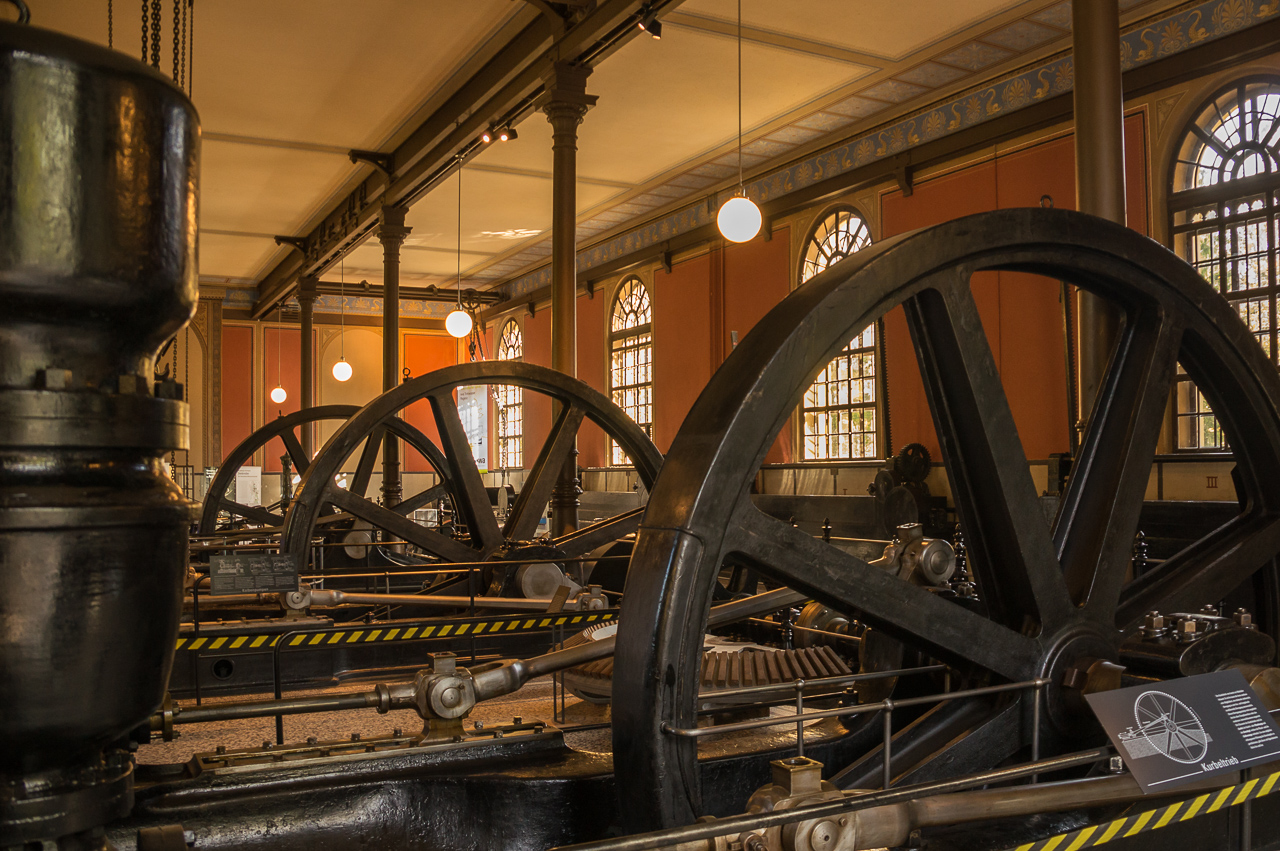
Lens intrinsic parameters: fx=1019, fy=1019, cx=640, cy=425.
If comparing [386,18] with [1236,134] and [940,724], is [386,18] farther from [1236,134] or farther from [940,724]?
[940,724]

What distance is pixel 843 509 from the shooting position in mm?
10297

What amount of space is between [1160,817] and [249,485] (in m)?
18.8

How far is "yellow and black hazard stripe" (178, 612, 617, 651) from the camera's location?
3574 millimetres

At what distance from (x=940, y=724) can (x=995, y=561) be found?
338 mm

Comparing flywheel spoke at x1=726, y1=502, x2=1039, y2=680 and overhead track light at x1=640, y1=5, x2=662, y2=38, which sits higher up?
overhead track light at x1=640, y1=5, x2=662, y2=38

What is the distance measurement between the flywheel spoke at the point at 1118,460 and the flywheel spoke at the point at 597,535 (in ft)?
10.7

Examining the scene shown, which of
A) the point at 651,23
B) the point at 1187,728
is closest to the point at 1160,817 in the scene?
the point at 1187,728

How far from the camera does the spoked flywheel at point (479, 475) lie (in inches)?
191

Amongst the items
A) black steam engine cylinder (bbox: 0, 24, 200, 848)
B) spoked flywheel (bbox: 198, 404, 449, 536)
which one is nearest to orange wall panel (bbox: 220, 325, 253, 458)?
spoked flywheel (bbox: 198, 404, 449, 536)

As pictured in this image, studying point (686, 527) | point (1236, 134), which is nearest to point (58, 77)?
point (686, 527)

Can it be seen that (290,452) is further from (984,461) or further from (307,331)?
(307,331)

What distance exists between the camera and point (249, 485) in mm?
18812

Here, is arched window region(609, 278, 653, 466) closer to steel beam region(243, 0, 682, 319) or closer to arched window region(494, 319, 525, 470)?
arched window region(494, 319, 525, 470)

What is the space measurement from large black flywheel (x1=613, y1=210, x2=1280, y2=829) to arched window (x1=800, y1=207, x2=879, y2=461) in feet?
28.1
